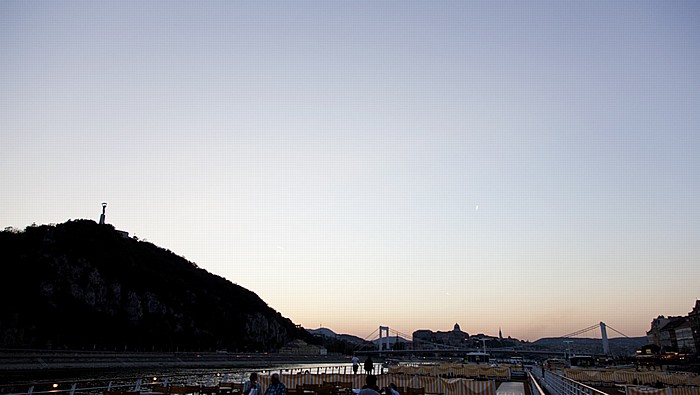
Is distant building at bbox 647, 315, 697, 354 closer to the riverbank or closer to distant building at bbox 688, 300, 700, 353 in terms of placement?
distant building at bbox 688, 300, 700, 353

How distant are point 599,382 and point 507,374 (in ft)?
20.5

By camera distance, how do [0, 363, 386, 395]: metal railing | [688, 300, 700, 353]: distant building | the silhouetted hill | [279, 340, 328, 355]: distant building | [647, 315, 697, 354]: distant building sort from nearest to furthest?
[0, 363, 386, 395]: metal railing, the silhouetted hill, [688, 300, 700, 353]: distant building, [647, 315, 697, 354]: distant building, [279, 340, 328, 355]: distant building

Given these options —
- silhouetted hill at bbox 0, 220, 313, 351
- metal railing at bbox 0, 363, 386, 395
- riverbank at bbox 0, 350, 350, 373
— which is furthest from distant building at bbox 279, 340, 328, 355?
metal railing at bbox 0, 363, 386, 395

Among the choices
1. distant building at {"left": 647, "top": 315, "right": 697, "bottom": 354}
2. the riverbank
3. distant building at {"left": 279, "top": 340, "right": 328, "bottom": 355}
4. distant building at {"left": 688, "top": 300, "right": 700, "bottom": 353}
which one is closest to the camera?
the riverbank

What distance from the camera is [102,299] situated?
110 m

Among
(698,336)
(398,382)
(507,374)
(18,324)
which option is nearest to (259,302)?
(18,324)

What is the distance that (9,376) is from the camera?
47.7m

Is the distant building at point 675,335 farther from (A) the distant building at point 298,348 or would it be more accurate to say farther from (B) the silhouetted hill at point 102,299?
(B) the silhouetted hill at point 102,299

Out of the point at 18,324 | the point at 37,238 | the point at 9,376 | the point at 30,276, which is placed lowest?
the point at 9,376

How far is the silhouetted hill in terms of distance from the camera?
291 feet

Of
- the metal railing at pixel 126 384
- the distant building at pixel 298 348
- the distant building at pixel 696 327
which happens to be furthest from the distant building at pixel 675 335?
the metal railing at pixel 126 384

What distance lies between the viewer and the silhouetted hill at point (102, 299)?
88.8m

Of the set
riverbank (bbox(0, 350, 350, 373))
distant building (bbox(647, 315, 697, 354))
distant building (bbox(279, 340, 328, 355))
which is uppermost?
distant building (bbox(647, 315, 697, 354))

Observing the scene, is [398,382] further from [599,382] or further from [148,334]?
[148,334]
